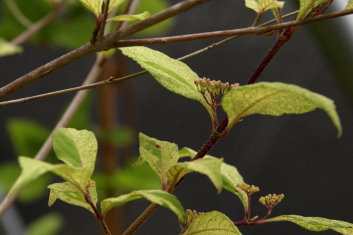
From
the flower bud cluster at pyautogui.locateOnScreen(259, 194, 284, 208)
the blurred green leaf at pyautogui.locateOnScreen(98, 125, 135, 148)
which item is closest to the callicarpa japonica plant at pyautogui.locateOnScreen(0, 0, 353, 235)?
the flower bud cluster at pyautogui.locateOnScreen(259, 194, 284, 208)

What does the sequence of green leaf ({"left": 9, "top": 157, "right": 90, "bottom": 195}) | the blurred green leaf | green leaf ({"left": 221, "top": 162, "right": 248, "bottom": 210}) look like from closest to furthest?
green leaf ({"left": 9, "top": 157, "right": 90, "bottom": 195}) → green leaf ({"left": 221, "top": 162, "right": 248, "bottom": 210}) → the blurred green leaf

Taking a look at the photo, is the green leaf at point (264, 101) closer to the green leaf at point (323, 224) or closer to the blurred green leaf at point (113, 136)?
the green leaf at point (323, 224)

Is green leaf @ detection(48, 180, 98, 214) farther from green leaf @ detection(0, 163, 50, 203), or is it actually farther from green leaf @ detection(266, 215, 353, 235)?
green leaf @ detection(0, 163, 50, 203)

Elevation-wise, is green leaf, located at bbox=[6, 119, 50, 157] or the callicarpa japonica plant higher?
the callicarpa japonica plant

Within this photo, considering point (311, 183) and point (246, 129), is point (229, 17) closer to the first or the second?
point (246, 129)

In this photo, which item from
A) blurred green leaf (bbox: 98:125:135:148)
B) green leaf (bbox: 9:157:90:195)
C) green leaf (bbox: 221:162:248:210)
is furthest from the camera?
blurred green leaf (bbox: 98:125:135:148)

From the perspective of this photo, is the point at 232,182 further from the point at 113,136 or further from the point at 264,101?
the point at 113,136

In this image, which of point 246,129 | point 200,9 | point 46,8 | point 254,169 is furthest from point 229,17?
point 46,8

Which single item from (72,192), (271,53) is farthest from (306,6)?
(72,192)
